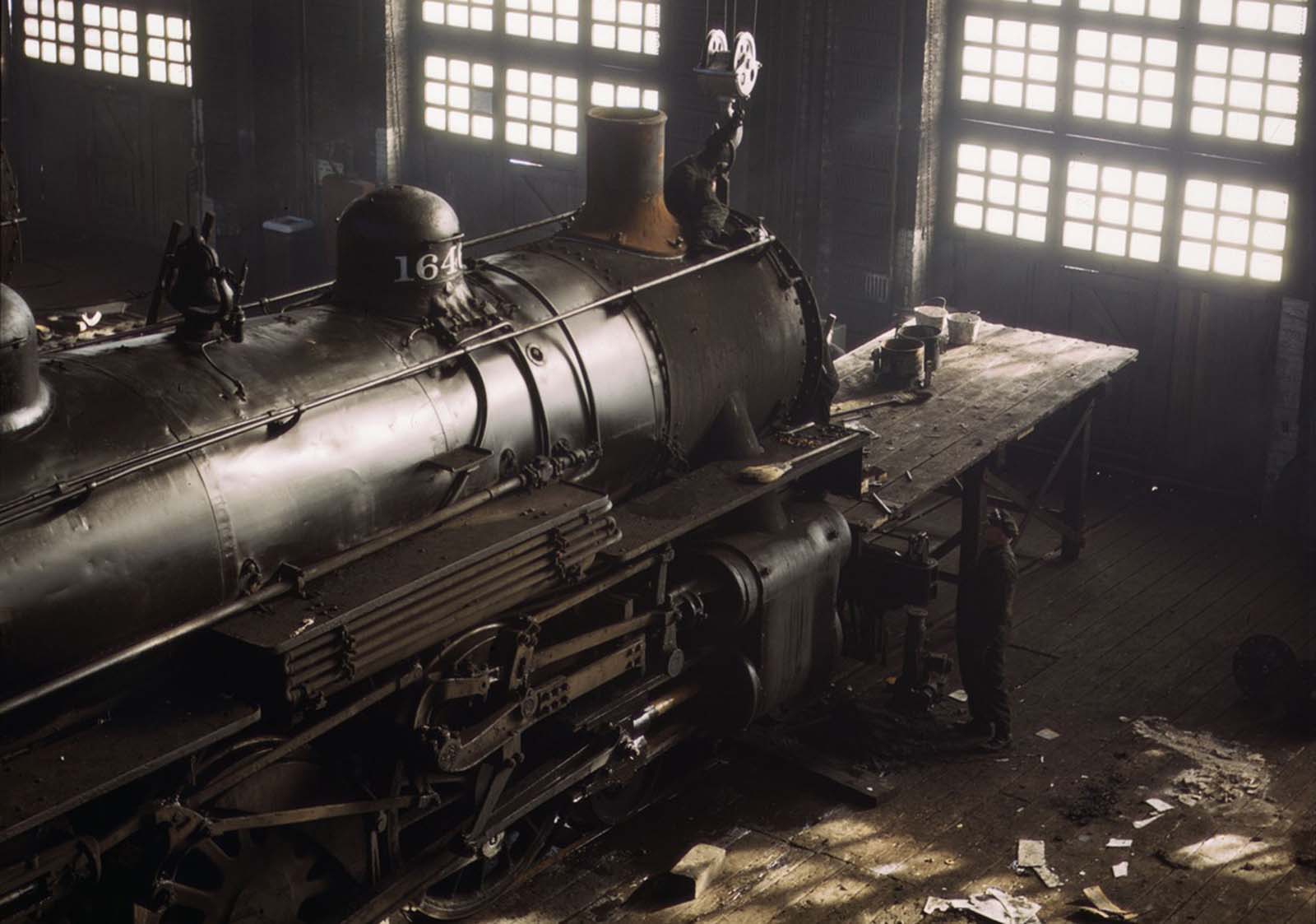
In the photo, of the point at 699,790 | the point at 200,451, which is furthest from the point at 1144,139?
the point at 200,451

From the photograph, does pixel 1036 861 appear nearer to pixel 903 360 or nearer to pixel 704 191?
pixel 704 191

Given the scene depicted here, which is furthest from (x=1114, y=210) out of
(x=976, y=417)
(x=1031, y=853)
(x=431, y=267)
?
(x=431, y=267)

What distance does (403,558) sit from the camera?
6.93 metres

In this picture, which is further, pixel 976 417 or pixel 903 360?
pixel 903 360

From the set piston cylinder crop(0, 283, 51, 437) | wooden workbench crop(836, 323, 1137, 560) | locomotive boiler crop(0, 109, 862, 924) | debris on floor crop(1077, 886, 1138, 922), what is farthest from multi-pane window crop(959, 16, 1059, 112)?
piston cylinder crop(0, 283, 51, 437)

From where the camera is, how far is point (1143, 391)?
12.5m

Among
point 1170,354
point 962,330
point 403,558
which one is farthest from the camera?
point 1170,354

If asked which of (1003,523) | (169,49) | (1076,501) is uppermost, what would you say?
(169,49)

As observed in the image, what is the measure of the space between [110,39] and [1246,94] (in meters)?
11.2

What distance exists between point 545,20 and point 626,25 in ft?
2.62

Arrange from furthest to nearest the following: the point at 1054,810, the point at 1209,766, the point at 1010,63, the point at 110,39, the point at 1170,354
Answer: the point at 110,39, the point at 1010,63, the point at 1170,354, the point at 1209,766, the point at 1054,810

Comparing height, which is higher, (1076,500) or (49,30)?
(49,30)

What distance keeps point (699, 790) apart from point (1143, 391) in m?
5.38

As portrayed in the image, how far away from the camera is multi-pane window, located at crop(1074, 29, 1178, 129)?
12.1 m
